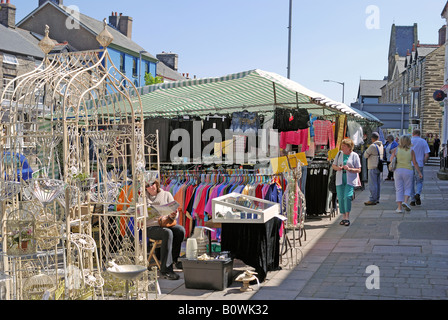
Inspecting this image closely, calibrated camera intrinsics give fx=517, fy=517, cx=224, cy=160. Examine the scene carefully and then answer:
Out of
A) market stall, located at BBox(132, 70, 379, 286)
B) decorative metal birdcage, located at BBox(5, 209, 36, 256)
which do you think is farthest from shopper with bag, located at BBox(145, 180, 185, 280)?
decorative metal birdcage, located at BBox(5, 209, 36, 256)

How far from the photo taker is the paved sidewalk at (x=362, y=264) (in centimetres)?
608

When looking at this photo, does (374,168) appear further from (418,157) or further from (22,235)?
(22,235)

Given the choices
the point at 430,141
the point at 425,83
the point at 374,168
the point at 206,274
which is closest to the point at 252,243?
the point at 206,274

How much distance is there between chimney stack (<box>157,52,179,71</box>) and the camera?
54.1 m

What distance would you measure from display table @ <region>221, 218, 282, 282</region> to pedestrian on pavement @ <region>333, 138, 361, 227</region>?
371 cm

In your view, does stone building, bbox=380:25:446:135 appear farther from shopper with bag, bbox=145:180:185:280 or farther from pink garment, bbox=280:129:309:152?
shopper with bag, bbox=145:180:185:280

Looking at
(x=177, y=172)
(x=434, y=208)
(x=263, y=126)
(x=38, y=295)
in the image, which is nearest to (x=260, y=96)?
(x=263, y=126)

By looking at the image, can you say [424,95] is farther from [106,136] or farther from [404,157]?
[106,136]

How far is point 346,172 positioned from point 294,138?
4.13 feet

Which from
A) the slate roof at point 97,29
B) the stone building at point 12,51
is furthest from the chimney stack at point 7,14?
the slate roof at point 97,29

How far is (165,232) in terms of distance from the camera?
22.8ft

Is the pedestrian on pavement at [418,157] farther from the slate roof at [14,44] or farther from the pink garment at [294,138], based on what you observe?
the slate roof at [14,44]
